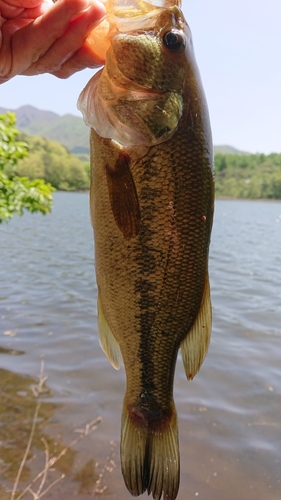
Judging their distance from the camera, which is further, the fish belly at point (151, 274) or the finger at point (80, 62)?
the finger at point (80, 62)

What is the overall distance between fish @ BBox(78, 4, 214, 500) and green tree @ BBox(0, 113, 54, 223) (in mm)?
5857

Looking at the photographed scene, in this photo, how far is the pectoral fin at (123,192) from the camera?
6.19ft

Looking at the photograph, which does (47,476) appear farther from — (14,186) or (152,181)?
(14,186)

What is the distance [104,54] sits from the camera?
2.09m

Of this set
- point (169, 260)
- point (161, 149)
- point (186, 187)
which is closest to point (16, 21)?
point (161, 149)

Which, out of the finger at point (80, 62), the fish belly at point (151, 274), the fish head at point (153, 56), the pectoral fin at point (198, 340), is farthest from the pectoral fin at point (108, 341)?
the finger at point (80, 62)

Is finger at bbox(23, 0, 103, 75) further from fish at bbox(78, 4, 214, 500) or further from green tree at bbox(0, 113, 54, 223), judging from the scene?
green tree at bbox(0, 113, 54, 223)

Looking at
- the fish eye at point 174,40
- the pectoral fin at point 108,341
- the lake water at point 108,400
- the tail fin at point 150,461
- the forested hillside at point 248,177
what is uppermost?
the forested hillside at point 248,177

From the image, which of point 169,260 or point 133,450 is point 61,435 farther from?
point 169,260

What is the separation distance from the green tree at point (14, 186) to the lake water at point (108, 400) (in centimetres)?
276

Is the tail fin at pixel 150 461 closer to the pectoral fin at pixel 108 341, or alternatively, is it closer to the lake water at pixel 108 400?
the pectoral fin at pixel 108 341

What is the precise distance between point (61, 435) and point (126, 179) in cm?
478

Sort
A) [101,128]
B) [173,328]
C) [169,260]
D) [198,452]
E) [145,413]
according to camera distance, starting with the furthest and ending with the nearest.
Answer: [198,452], [145,413], [173,328], [169,260], [101,128]

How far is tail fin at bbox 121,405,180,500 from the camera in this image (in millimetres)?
2148
